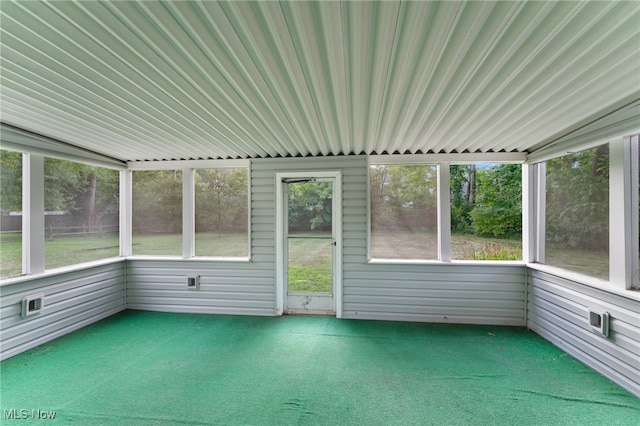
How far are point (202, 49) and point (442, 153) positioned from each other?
3.41 m

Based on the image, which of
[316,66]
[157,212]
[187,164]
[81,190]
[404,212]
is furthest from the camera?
[157,212]

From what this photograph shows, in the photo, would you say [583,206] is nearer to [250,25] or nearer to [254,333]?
[250,25]

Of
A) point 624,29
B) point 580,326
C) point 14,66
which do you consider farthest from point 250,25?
point 580,326

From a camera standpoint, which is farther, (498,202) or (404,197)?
(404,197)

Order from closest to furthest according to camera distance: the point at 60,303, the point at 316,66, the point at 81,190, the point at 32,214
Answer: the point at 316,66
the point at 32,214
the point at 60,303
the point at 81,190

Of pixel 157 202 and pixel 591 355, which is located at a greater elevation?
pixel 157 202

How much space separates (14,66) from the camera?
1.60 meters

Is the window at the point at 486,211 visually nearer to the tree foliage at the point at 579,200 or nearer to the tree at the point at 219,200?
the tree foliage at the point at 579,200

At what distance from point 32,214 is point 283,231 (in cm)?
306

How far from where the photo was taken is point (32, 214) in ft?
9.99

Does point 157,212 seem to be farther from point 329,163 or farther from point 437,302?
point 437,302

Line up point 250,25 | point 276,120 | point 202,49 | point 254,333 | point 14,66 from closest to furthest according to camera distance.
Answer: point 250,25 < point 202,49 < point 14,66 < point 276,120 < point 254,333

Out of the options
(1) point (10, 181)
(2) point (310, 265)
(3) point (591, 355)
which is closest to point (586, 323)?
(3) point (591, 355)

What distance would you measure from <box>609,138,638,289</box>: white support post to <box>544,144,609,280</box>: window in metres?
0.11
